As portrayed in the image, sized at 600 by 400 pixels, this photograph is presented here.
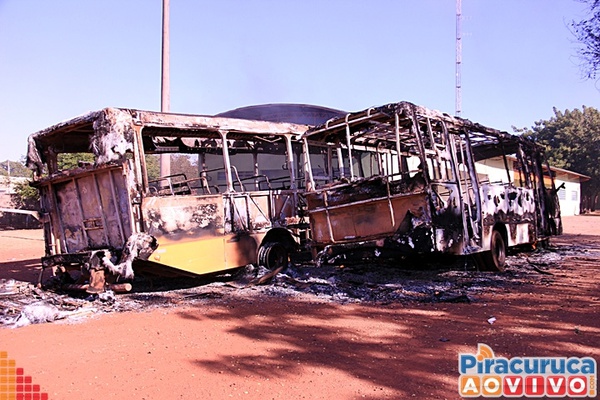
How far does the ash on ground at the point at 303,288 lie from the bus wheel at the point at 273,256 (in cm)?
18

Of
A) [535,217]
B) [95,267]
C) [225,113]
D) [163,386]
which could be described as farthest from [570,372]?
[225,113]

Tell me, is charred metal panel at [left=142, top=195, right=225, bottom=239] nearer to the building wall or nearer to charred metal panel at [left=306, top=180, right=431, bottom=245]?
charred metal panel at [left=306, top=180, right=431, bottom=245]

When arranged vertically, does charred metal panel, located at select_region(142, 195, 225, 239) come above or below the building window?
above

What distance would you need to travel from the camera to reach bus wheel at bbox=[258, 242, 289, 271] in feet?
27.8

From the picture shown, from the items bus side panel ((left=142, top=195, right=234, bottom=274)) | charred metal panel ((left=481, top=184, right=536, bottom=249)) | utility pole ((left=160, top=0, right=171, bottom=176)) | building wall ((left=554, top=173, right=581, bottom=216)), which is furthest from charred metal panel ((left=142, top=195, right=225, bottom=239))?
building wall ((left=554, top=173, right=581, bottom=216))

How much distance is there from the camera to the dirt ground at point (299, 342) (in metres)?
3.54

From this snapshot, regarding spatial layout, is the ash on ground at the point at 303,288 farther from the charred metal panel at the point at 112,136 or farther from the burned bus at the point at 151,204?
the charred metal panel at the point at 112,136

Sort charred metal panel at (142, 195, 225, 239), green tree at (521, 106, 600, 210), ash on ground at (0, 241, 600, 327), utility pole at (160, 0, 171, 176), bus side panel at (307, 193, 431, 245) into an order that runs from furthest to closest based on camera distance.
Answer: green tree at (521, 106, 600, 210) < utility pole at (160, 0, 171, 176) < bus side panel at (307, 193, 431, 245) < charred metal panel at (142, 195, 225, 239) < ash on ground at (0, 241, 600, 327)

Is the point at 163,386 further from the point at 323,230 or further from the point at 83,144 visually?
the point at 83,144

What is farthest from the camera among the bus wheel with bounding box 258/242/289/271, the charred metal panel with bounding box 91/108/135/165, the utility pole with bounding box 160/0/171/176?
the utility pole with bounding box 160/0/171/176

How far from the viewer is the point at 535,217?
10.3 metres

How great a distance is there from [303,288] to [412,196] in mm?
2163

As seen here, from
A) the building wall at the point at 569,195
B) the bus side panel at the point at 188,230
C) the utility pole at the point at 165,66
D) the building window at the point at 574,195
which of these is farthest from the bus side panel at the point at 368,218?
the building window at the point at 574,195

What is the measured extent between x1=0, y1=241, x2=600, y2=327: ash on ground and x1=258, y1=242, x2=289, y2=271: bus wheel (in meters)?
0.18
